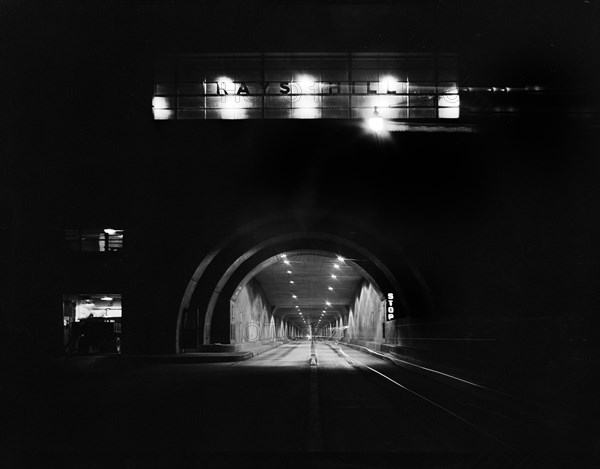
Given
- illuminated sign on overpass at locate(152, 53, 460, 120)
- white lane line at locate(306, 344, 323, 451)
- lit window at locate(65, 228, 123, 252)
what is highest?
illuminated sign on overpass at locate(152, 53, 460, 120)

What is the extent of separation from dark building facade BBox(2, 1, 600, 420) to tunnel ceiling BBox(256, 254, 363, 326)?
18.1 metres

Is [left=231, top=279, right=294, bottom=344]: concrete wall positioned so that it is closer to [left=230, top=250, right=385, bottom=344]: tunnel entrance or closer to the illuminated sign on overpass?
[left=230, top=250, right=385, bottom=344]: tunnel entrance

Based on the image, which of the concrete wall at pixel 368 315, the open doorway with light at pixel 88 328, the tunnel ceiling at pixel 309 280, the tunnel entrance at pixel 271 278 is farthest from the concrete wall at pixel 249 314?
the open doorway with light at pixel 88 328

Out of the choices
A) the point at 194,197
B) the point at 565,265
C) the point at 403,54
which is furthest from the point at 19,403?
the point at 403,54

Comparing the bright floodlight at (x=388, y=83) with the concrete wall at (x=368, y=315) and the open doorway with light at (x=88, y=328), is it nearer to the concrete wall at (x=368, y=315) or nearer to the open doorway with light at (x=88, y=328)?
the open doorway with light at (x=88, y=328)

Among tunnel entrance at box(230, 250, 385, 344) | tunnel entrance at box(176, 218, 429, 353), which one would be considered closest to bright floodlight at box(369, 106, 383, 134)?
tunnel entrance at box(176, 218, 429, 353)

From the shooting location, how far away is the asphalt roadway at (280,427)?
8578 millimetres

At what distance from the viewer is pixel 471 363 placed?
23922 mm

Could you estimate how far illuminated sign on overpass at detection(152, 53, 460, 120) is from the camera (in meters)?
37.0

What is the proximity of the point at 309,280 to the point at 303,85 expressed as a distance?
99.0 feet

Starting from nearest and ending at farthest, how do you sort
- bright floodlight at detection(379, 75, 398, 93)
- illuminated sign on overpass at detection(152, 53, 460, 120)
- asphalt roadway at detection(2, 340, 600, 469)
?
asphalt roadway at detection(2, 340, 600, 469) < illuminated sign on overpass at detection(152, 53, 460, 120) < bright floodlight at detection(379, 75, 398, 93)

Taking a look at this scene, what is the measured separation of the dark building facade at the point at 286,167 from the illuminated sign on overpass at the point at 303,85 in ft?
6.20

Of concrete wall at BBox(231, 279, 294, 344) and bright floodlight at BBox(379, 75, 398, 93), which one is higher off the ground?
bright floodlight at BBox(379, 75, 398, 93)

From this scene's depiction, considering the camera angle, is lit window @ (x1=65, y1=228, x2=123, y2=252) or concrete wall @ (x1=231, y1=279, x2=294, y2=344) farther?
concrete wall @ (x1=231, y1=279, x2=294, y2=344)
